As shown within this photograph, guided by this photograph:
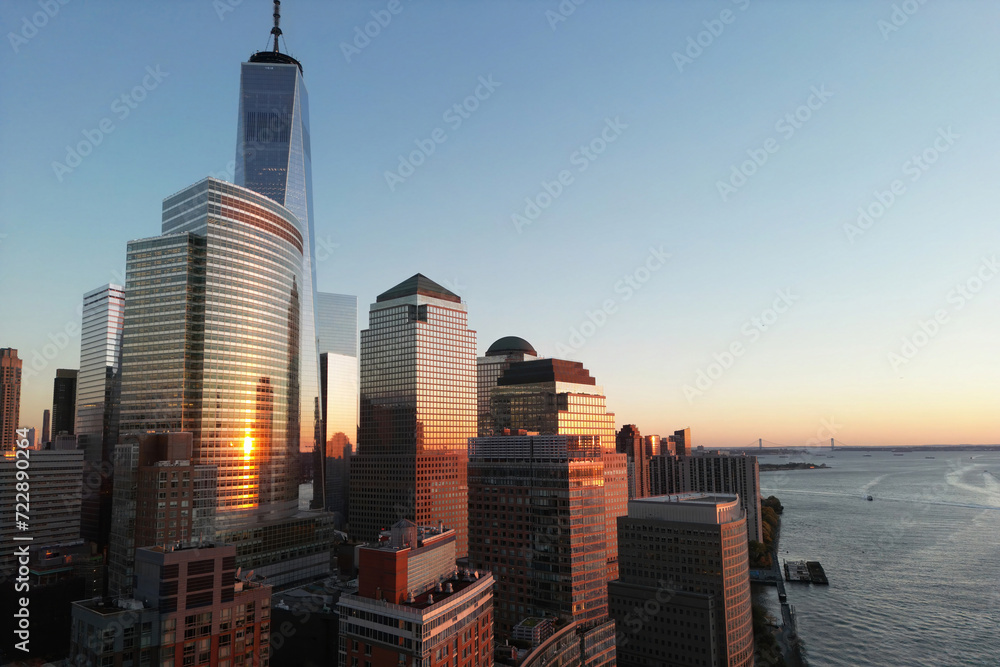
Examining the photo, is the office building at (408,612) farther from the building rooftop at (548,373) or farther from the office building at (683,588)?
the building rooftop at (548,373)

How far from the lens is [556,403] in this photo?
17750 cm

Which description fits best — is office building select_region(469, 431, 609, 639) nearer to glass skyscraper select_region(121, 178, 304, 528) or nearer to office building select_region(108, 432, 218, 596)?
office building select_region(108, 432, 218, 596)

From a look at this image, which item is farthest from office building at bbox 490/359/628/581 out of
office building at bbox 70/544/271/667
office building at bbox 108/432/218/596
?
office building at bbox 70/544/271/667

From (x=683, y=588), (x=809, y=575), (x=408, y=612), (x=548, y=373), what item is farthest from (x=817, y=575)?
(x=408, y=612)

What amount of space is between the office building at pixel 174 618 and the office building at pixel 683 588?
3029 inches

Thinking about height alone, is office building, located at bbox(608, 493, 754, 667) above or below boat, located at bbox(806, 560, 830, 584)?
above

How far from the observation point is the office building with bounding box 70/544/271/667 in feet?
233

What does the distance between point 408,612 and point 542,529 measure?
62.3 m

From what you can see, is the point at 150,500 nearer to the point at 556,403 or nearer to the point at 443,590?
the point at 443,590

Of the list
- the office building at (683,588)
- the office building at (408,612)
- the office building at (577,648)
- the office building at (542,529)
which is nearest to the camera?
the office building at (408,612)

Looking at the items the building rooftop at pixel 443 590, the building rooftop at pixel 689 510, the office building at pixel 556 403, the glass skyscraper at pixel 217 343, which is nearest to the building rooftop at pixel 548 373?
the office building at pixel 556 403

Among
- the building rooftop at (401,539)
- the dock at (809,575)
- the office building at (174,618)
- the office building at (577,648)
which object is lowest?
the dock at (809,575)

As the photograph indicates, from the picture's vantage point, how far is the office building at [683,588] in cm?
12025

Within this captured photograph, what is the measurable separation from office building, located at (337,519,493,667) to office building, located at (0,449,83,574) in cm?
14718
